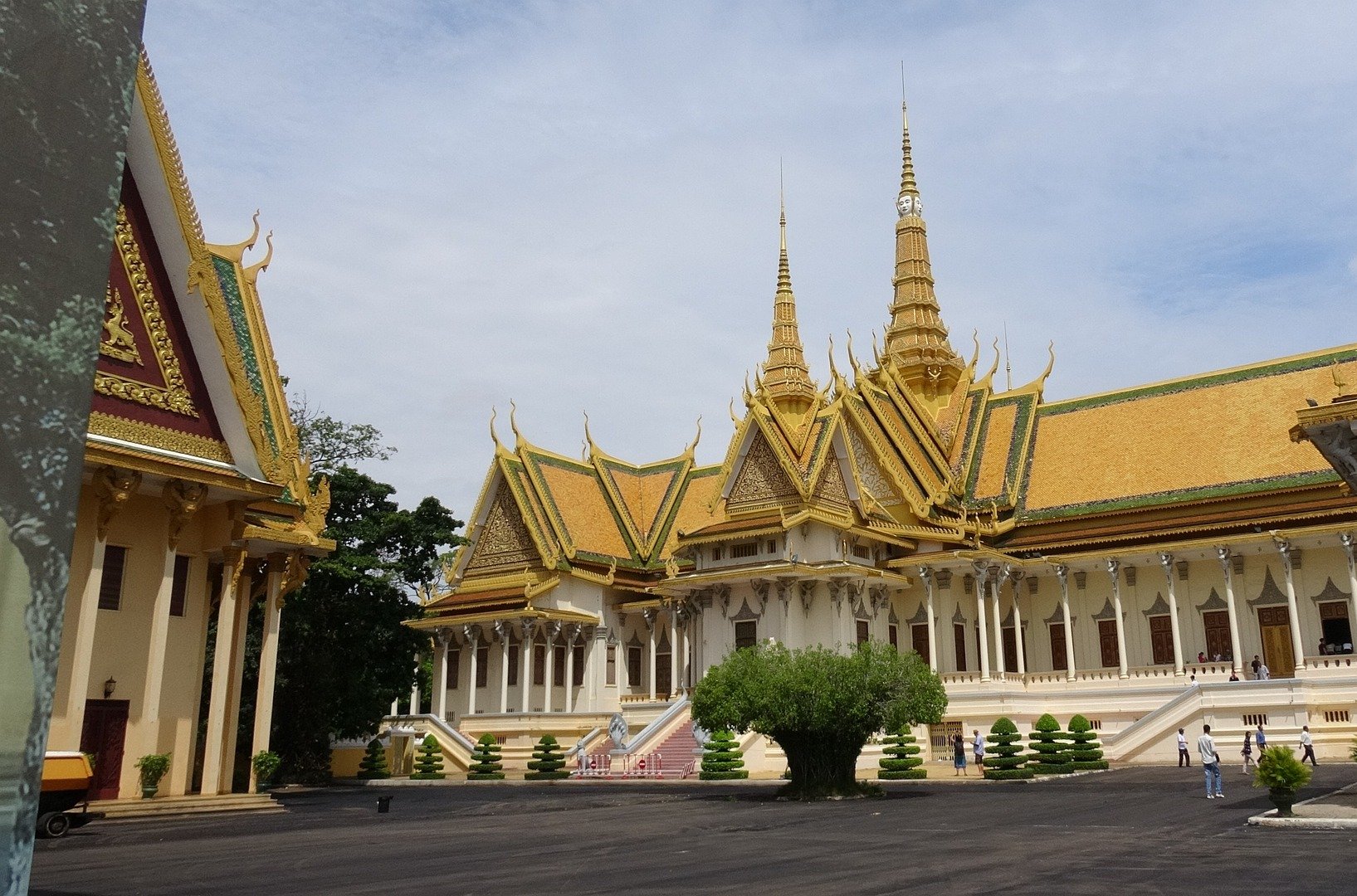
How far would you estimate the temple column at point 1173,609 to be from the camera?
3076 centimetres

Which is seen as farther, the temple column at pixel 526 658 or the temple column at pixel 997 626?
the temple column at pixel 526 658

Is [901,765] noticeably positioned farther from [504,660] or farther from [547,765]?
[504,660]

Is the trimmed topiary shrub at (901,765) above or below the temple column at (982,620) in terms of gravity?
below

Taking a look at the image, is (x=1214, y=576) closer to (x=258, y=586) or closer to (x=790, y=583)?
(x=790, y=583)

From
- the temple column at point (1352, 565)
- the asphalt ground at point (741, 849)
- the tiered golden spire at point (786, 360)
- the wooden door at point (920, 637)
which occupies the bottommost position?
the asphalt ground at point (741, 849)

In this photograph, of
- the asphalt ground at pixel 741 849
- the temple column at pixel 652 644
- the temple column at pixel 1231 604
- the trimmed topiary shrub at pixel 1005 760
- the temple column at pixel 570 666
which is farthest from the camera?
the temple column at pixel 652 644

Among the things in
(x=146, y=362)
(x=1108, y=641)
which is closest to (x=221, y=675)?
(x=146, y=362)

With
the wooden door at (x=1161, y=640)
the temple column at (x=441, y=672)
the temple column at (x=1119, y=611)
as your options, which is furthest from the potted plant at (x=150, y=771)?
the wooden door at (x=1161, y=640)

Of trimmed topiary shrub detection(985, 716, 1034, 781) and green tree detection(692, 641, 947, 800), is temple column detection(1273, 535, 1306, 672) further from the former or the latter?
green tree detection(692, 641, 947, 800)

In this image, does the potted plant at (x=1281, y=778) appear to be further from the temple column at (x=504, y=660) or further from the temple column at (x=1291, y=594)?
the temple column at (x=504, y=660)

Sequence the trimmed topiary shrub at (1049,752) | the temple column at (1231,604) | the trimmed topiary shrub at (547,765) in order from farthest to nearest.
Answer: the temple column at (1231,604) < the trimmed topiary shrub at (547,765) < the trimmed topiary shrub at (1049,752)

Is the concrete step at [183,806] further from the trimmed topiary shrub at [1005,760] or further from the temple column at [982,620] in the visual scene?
the temple column at [982,620]

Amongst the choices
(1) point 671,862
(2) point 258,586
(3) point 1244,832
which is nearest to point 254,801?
(2) point 258,586

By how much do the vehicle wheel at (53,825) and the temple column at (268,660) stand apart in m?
5.45
